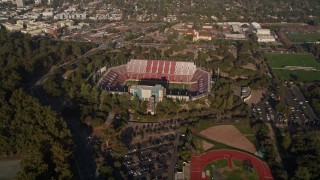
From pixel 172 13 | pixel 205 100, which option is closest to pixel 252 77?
pixel 205 100

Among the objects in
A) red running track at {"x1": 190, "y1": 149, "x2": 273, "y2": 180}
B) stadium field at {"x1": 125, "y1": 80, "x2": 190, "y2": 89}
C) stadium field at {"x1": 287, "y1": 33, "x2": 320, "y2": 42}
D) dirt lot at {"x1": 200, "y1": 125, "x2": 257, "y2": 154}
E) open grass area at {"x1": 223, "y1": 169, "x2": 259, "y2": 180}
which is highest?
stadium field at {"x1": 287, "y1": 33, "x2": 320, "y2": 42}

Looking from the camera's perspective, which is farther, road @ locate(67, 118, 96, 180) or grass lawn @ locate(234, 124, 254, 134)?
grass lawn @ locate(234, 124, 254, 134)

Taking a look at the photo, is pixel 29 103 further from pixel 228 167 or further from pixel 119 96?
pixel 228 167

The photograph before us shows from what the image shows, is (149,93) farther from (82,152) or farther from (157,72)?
(82,152)

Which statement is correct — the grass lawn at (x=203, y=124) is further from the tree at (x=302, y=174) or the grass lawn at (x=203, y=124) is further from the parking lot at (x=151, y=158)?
the tree at (x=302, y=174)

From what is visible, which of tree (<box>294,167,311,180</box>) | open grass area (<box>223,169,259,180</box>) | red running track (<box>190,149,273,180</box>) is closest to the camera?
tree (<box>294,167,311,180</box>)

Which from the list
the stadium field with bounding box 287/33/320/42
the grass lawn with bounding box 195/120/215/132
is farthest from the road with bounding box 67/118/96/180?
the stadium field with bounding box 287/33/320/42

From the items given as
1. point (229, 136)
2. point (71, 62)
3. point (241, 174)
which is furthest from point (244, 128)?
point (71, 62)

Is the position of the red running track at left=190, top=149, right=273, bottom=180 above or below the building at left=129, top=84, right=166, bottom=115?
below

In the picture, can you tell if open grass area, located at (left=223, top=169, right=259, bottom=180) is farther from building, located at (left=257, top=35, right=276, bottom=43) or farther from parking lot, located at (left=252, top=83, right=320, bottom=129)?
building, located at (left=257, top=35, right=276, bottom=43)
